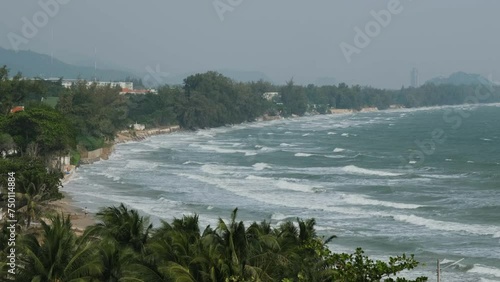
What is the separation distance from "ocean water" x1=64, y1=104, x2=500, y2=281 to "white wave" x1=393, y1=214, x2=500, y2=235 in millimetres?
48

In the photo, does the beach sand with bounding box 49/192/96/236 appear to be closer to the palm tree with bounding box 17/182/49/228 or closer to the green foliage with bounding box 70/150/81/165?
the palm tree with bounding box 17/182/49/228

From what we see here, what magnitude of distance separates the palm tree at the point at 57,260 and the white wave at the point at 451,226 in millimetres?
23143

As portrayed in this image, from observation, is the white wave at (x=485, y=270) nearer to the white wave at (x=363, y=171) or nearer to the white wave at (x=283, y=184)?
the white wave at (x=283, y=184)

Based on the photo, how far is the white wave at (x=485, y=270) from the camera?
89.0 ft

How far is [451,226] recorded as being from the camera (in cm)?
3544

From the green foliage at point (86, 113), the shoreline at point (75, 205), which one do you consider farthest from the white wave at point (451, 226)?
the green foliage at point (86, 113)

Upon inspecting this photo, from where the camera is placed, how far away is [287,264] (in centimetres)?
1655

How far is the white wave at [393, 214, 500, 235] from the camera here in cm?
3456

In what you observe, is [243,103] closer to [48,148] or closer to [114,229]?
[48,148]

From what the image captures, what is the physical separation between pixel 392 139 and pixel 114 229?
81.8 meters

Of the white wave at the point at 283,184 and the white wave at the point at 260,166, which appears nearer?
the white wave at the point at 283,184

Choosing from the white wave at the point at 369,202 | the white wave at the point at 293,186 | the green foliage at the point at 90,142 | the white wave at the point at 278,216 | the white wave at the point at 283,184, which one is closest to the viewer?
the white wave at the point at 278,216

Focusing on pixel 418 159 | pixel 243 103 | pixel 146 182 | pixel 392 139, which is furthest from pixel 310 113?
pixel 146 182

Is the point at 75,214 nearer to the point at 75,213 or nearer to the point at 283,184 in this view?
the point at 75,213
